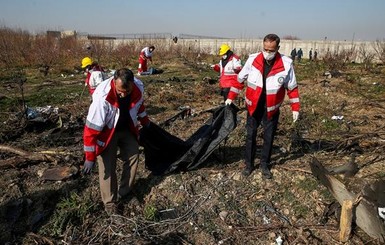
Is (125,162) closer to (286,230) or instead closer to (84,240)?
(84,240)

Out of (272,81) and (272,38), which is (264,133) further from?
(272,38)

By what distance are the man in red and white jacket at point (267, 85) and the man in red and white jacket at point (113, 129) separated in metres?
1.18

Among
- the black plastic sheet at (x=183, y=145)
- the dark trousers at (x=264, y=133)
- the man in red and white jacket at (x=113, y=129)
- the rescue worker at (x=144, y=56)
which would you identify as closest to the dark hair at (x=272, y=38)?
the dark trousers at (x=264, y=133)

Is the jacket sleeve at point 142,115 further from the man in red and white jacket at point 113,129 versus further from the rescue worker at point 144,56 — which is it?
the rescue worker at point 144,56

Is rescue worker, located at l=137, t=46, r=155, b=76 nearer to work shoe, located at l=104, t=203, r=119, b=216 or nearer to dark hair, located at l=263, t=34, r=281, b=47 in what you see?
dark hair, located at l=263, t=34, r=281, b=47

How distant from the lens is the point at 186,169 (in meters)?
4.00

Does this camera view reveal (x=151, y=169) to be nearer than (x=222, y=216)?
No

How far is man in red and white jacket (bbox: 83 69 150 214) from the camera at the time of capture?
2.98 m

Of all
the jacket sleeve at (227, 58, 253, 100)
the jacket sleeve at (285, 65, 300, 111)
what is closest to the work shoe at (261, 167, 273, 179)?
the jacket sleeve at (285, 65, 300, 111)

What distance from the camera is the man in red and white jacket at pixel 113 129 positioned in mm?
2984

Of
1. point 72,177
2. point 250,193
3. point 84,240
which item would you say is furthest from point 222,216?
point 72,177

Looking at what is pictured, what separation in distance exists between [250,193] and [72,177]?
2.03 m

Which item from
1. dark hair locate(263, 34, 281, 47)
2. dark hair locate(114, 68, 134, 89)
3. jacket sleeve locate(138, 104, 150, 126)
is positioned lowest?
jacket sleeve locate(138, 104, 150, 126)

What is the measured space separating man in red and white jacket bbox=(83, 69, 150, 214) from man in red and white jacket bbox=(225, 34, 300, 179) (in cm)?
118
